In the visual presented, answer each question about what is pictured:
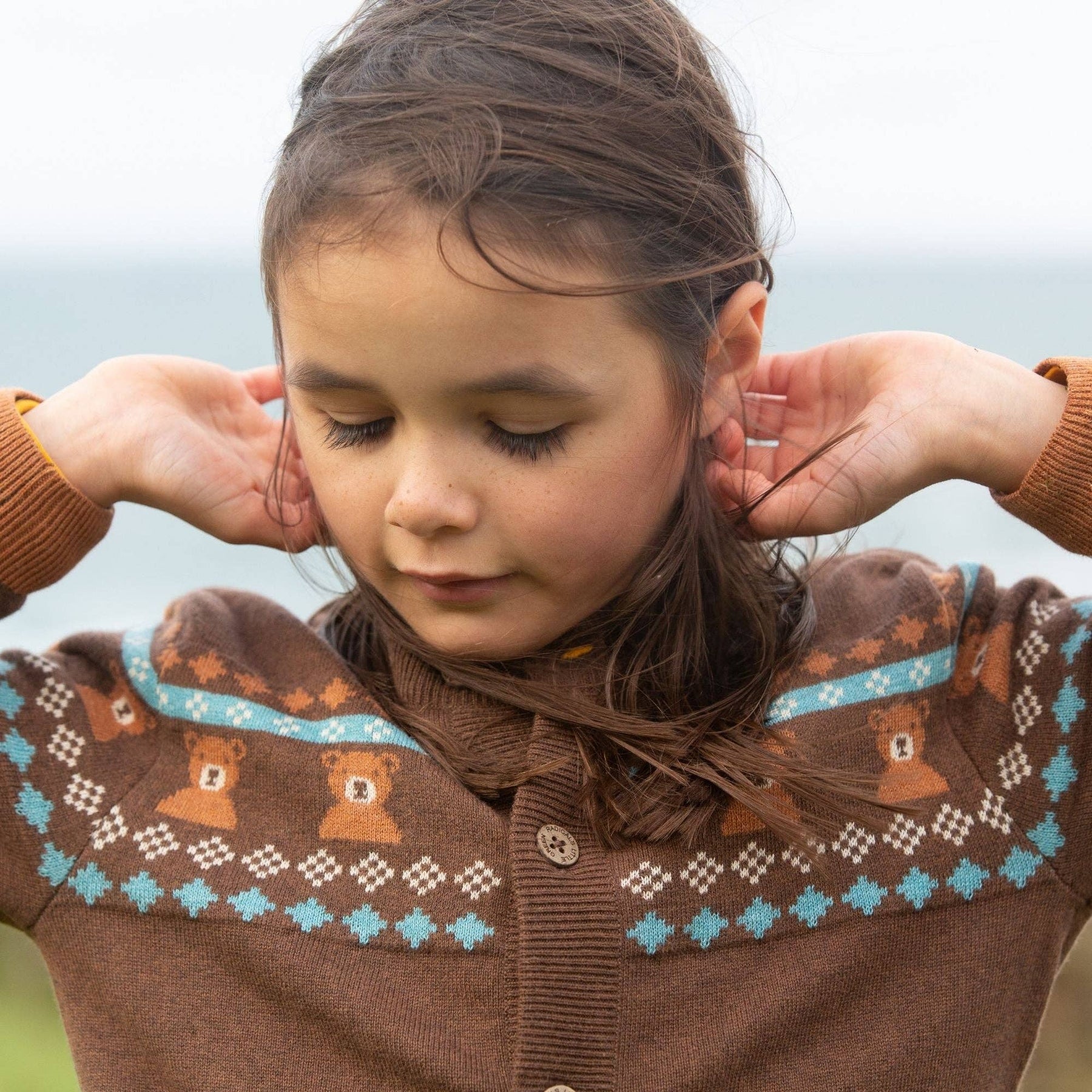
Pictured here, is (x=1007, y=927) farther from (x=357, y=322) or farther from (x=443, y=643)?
(x=357, y=322)

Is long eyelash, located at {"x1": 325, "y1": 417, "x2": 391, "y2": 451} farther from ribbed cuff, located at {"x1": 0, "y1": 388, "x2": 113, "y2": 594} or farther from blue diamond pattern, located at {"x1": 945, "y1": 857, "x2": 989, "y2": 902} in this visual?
blue diamond pattern, located at {"x1": 945, "y1": 857, "x2": 989, "y2": 902}

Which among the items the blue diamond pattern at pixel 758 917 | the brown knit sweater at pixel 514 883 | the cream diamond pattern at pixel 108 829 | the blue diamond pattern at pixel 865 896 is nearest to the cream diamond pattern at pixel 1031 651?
the brown knit sweater at pixel 514 883

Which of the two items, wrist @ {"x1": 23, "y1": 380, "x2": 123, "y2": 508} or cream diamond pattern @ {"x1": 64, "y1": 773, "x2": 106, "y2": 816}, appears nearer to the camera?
cream diamond pattern @ {"x1": 64, "y1": 773, "x2": 106, "y2": 816}

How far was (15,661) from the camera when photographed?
1.57m

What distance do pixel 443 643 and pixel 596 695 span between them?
214mm

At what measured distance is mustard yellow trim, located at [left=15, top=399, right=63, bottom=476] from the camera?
1.63 m

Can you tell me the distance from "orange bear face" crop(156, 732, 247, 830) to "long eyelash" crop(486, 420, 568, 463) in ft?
1.65

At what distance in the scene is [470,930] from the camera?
4.89 feet

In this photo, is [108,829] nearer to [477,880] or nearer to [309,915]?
[309,915]

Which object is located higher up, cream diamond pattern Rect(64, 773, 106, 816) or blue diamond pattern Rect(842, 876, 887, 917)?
cream diamond pattern Rect(64, 773, 106, 816)

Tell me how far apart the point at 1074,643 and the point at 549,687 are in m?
0.61

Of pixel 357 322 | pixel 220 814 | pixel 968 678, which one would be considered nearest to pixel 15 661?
pixel 220 814

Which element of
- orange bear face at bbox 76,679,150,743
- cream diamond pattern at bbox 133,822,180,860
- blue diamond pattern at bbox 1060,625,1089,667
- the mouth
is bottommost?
cream diamond pattern at bbox 133,822,180,860

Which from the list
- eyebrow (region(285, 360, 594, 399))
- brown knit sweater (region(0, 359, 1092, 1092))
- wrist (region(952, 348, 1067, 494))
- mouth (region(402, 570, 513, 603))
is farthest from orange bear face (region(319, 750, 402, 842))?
wrist (region(952, 348, 1067, 494))
